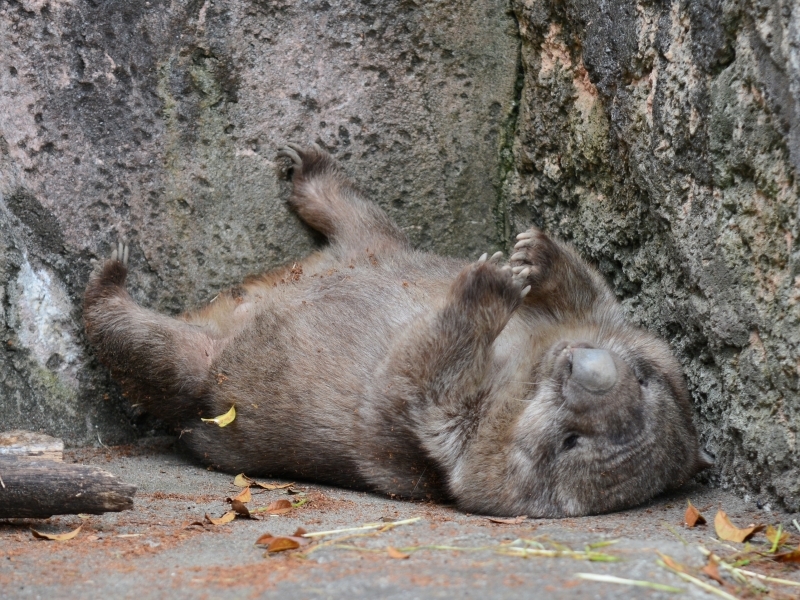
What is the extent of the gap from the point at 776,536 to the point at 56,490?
2.75m

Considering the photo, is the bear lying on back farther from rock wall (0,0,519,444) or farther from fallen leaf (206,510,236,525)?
fallen leaf (206,510,236,525)

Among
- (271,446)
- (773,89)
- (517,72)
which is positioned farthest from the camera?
(517,72)

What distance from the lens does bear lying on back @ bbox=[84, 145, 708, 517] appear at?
4.37m

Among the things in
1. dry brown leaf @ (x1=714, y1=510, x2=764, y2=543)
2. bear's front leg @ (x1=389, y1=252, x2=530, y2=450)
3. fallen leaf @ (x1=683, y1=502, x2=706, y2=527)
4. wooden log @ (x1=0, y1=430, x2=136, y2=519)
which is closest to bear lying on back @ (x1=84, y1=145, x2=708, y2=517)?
bear's front leg @ (x1=389, y1=252, x2=530, y2=450)

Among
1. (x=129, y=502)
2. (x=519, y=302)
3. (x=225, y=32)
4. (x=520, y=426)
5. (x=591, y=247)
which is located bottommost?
(x=129, y=502)

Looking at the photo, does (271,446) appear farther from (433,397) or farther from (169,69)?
(169,69)

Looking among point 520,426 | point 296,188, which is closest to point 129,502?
point 520,426

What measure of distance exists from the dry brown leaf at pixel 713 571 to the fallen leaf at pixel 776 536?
555mm

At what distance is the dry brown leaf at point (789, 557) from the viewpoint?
11.6 ft

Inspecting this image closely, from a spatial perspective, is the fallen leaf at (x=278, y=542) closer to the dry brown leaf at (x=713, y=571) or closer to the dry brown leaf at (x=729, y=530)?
the dry brown leaf at (x=713, y=571)

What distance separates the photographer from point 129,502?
3.81 meters

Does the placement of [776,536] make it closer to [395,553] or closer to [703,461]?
[703,461]

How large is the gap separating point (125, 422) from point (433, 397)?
2.07 meters

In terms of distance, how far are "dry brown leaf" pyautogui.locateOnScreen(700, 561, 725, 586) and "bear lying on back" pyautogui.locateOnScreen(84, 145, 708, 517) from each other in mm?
1101
